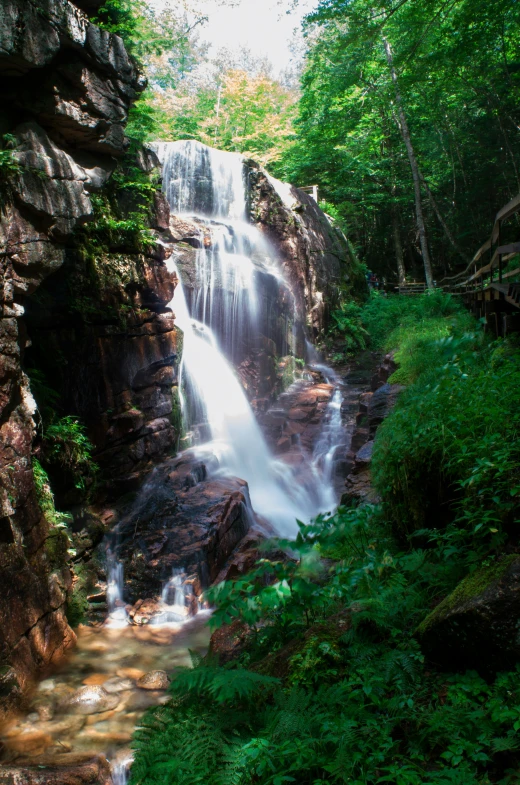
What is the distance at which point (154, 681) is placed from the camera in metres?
5.69

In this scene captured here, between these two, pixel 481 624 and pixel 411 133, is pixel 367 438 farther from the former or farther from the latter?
pixel 411 133

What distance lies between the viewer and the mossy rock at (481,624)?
226 cm

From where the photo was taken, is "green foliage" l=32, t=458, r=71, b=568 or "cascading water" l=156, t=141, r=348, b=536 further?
"cascading water" l=156, t=141, r=348, b=536

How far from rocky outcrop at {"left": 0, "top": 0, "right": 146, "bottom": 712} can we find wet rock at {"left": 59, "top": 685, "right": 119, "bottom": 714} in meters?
0.57

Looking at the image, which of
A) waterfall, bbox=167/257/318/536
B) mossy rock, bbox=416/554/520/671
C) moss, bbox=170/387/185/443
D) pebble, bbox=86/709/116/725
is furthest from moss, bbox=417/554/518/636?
moss, bbox=170/387/185/443

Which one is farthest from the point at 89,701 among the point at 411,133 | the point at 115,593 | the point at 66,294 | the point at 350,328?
the point at 411,133

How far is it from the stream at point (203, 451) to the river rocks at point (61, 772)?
0.18 metres

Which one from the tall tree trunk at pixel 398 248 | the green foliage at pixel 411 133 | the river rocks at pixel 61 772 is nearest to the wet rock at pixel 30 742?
the river rocks at pixel 61 772

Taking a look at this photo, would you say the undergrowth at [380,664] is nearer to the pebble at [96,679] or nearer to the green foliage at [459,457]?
the green foliage at [459,457]

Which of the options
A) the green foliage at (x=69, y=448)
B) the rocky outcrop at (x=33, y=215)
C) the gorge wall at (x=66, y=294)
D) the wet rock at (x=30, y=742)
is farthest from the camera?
the green foliage at (x=69, y=448)

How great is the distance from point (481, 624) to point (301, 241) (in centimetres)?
1822

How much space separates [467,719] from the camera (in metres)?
2.08

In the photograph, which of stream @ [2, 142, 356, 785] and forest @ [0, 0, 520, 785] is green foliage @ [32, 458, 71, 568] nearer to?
forest @ [0, 0, 520, 785]

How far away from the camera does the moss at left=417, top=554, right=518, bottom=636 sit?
2.46 m
